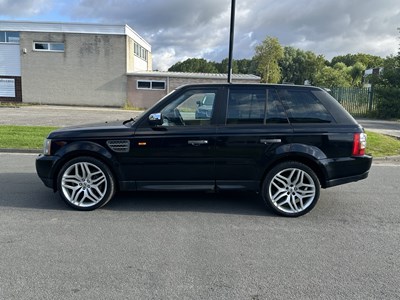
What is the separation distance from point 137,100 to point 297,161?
24980mm

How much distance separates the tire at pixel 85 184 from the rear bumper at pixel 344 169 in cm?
300

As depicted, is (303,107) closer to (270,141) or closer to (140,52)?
(270,141)

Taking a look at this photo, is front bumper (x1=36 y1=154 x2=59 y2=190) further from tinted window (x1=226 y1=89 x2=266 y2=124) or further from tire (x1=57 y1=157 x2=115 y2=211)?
tinted window (x1=226 y1=89 x2=266 y2=124)

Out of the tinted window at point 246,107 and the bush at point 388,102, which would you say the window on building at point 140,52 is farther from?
the tinted window at point 246,107

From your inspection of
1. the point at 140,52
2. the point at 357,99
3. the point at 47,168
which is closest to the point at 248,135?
the point at 47,168

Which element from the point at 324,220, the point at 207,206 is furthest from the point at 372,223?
the point at 207,206

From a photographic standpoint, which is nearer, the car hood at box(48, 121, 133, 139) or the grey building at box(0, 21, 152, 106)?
the car hood at box(48, 121, 133, 139)

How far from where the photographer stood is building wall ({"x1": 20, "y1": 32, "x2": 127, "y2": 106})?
2777cm

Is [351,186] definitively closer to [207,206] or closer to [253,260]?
[207,206]

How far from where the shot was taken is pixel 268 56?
119 feet

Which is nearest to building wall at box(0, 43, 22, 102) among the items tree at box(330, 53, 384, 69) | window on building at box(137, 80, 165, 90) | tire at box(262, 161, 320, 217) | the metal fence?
window on building at box(137, 80, 165, 90)

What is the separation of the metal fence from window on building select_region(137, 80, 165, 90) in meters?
13.7

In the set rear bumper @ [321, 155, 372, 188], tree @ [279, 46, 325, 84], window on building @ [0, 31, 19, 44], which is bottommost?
rear bumper @ [321, 155, 372, 188]

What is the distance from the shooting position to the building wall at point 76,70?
2777 cm
